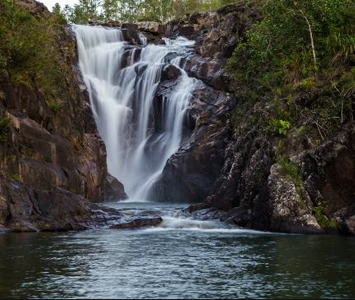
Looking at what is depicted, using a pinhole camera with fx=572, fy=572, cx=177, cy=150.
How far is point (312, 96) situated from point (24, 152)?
46.1 ft

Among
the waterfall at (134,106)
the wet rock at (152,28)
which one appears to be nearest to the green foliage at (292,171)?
the waterfall at (134,106)

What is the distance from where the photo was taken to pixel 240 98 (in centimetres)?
3506

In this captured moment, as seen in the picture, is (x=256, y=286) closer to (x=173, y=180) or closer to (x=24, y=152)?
(x=24, y=152)

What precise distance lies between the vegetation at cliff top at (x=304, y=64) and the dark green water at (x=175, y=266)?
22.5ft

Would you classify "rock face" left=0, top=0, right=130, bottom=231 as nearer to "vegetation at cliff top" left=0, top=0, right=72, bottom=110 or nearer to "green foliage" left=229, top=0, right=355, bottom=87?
"vegetation at cliff top" left=0, top=0, right=72, bottom=110

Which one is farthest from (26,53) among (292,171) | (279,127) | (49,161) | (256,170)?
(292,171)

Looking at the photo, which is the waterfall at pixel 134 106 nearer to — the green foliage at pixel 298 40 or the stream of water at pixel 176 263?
the green foliage at pixel 298 40

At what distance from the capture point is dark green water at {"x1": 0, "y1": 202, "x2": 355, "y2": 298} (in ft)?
37.1

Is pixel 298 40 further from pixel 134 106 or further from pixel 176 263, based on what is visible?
pixel 176 263

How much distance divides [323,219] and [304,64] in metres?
10.1

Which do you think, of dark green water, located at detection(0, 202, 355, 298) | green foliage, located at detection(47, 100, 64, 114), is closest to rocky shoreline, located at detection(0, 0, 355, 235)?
green foliage, located at detection(47, 100, 64, 114)

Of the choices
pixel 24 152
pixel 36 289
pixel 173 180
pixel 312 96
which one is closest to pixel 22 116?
pixel 24 152

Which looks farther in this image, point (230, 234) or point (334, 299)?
point (230, 234)

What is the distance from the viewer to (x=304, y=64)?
29531mm
